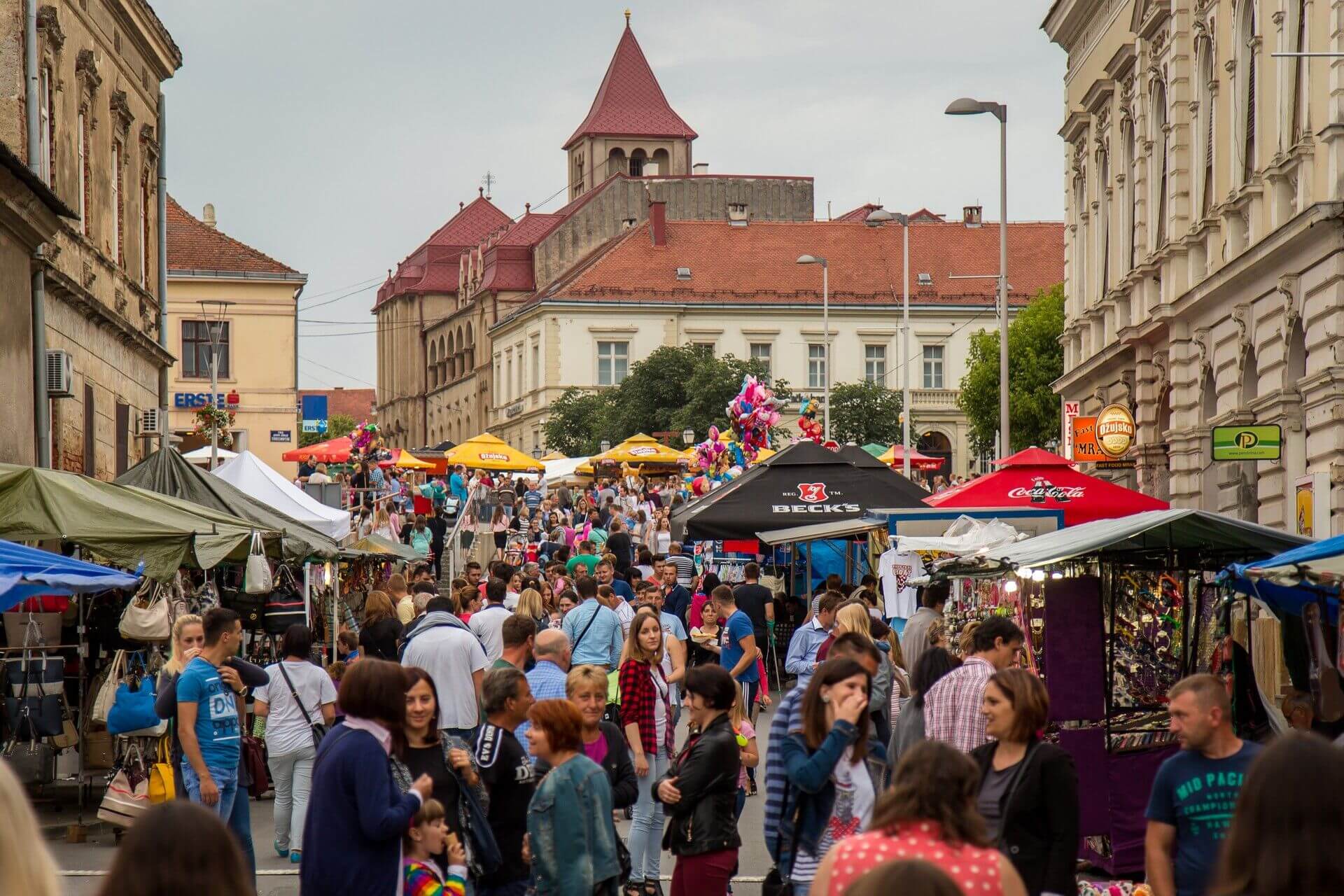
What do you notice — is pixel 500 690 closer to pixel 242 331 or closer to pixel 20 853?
pixel 20 853

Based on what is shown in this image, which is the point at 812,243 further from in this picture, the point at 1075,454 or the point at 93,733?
the point at 93,733

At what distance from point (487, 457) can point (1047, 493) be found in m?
30.3

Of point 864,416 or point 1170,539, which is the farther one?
point 864,416

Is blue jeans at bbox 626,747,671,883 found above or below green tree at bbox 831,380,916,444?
below

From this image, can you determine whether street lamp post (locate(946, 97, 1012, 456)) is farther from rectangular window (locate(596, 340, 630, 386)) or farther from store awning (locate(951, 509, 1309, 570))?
rectangular window (locate(596, 340, 630, 386))

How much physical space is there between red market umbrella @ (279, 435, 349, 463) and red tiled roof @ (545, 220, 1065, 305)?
45936 mm

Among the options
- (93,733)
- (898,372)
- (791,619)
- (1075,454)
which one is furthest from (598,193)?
(93,733)

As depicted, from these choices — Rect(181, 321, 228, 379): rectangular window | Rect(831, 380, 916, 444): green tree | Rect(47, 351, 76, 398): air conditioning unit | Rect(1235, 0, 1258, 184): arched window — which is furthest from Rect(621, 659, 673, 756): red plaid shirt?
Rect(831, 380, 916, 444): green tree

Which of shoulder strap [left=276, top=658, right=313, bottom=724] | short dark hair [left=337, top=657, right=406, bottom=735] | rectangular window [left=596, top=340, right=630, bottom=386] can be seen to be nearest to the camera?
short dark hair [left=337, top=657, right=406, bottom=735]

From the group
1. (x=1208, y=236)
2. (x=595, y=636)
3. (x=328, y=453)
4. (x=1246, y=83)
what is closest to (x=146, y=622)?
(x=595, y=636)

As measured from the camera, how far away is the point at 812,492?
22.8m

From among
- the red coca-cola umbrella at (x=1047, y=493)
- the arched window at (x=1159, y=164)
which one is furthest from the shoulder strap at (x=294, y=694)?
the arched window at (x=1159, y=164)

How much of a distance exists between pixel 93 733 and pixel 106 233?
16671 mm

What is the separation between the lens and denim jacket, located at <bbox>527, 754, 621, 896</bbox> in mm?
7965
